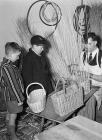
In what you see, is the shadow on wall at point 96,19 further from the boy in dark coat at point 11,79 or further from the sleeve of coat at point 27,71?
the boy in dark coat at point 11,79

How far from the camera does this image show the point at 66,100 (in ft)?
6.95

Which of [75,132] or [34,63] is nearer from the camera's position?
[75,132]

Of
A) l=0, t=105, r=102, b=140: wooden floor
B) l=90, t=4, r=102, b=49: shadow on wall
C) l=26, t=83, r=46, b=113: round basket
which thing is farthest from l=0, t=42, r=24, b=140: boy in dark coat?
l=90, t=4, r=102, b=49: shadow on wall

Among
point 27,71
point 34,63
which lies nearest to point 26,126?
point 27,71

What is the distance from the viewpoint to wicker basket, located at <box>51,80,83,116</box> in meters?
2.07

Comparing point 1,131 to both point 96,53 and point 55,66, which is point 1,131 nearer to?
point 55,66

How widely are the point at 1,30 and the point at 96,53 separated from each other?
1.57 metres

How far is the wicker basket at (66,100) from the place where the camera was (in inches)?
81.4

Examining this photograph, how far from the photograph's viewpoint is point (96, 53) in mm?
2826

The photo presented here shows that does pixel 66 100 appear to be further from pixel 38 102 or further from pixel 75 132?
pixel 75 132

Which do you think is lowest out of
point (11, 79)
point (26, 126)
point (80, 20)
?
point (26, 126)

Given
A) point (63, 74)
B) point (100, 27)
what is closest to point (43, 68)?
point (63, 74)

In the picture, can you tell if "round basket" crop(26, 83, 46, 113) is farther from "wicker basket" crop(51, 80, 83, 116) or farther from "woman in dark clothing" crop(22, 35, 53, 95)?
"woman in dark clothing" crop(22, 35, 53, 95)

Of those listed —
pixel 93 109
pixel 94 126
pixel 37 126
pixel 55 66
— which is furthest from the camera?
pixel 55 66
